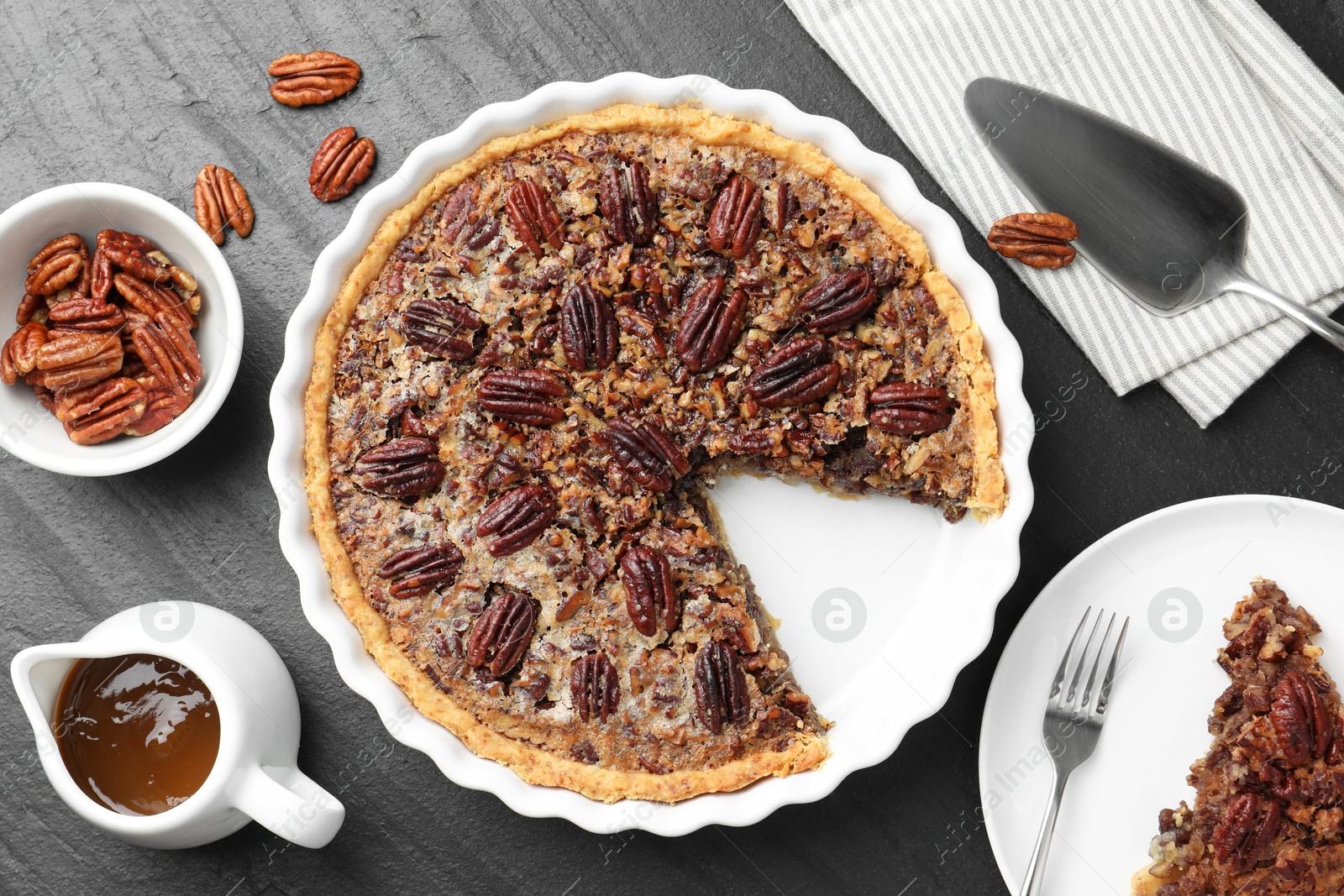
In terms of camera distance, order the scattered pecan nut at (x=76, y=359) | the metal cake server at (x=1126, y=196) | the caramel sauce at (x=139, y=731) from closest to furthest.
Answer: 1. the caramel sauce at (x=139, y=731)
2. the scattered pecan nut at (x=76, y=359)
3. the metal cake server at (x=1126, y=196)

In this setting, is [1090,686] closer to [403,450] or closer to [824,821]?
[824,821]

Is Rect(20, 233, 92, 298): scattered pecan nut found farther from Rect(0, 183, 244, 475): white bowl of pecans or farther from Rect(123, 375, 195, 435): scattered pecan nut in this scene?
Rect(123, 375, 195, 435): scattered pecan nut

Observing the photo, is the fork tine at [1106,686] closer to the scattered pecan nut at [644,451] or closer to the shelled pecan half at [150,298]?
the scattered pecan nut at [644,451]

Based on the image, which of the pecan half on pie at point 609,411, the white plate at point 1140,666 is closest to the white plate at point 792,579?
the pecan half on pie at point 609,411

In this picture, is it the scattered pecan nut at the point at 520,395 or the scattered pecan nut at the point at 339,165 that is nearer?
the scattered pecan nut at the point at 520,395

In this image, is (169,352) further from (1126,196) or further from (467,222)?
(1126,196)

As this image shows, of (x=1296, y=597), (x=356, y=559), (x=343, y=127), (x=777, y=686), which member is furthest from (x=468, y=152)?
(x=1296, y=597)

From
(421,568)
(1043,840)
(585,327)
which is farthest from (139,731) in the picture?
(1043,840)
